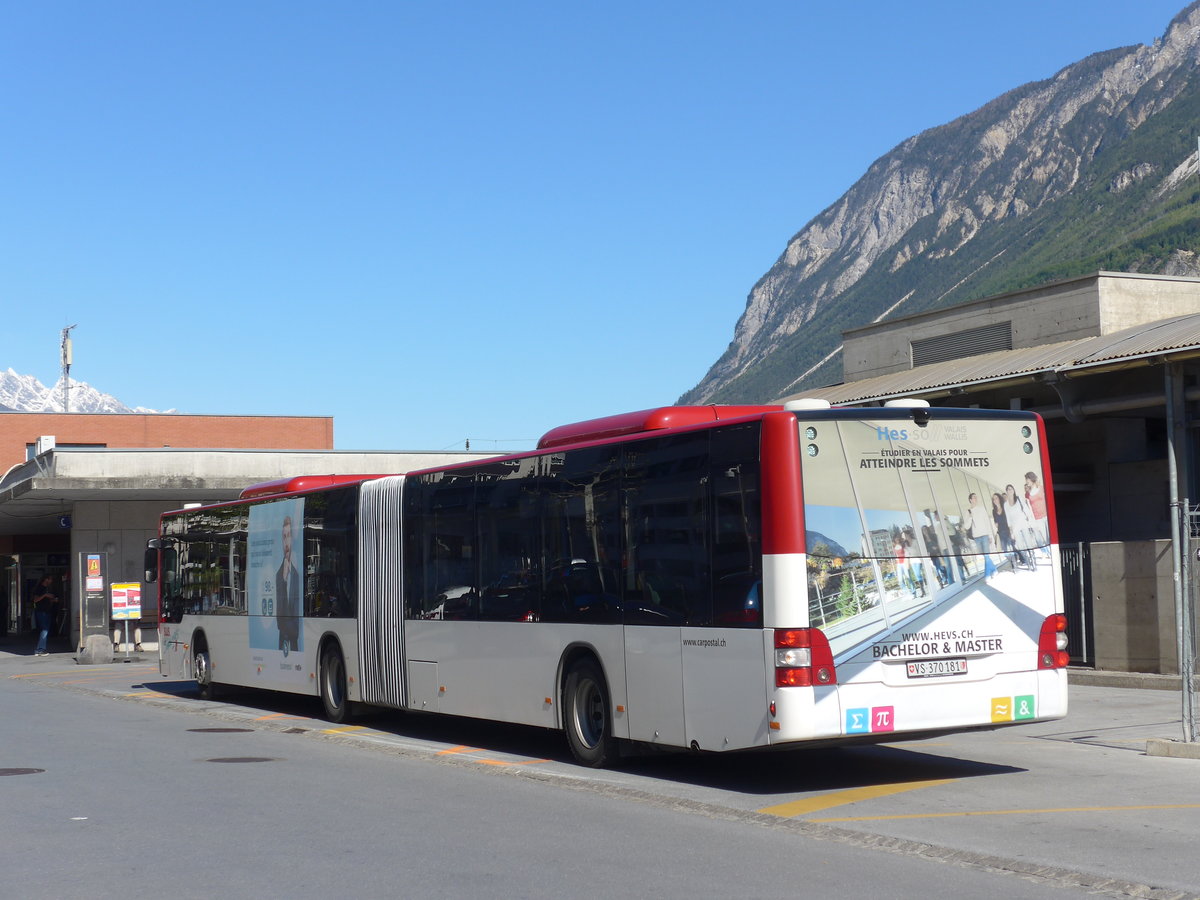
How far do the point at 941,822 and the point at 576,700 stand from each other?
14.1 feet

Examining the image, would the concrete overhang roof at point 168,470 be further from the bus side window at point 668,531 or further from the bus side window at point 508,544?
the bus side window at point 668,531

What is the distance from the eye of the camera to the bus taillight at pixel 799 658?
10234 millimetres

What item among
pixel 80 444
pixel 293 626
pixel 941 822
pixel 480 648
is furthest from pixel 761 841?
pixel 80 444

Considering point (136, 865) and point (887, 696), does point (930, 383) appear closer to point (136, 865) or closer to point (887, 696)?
point (887, 696)

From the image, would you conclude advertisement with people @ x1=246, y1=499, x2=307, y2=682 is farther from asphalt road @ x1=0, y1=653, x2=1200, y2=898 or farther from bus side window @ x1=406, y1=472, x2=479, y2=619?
bus side window @ x1=406, y1=472, x2=479, y2=619

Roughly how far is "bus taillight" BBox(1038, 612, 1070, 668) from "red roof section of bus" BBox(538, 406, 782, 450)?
9.36 feet

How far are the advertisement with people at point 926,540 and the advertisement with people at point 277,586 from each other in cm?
986

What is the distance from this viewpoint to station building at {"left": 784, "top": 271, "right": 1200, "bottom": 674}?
775 inches

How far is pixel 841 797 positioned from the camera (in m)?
10.6

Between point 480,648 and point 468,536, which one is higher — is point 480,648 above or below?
below

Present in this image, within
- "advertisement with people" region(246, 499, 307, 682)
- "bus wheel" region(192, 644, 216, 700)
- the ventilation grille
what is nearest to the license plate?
"advertisement with people" region(246, 499, 307, 682)

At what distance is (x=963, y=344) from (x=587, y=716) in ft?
65.3

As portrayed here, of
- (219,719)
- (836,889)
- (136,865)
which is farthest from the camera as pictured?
(219,719)

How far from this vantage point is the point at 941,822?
368 inches
